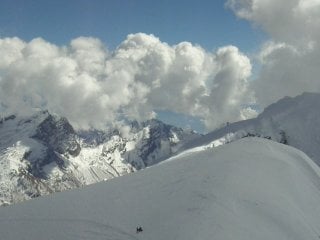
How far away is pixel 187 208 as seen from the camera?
743 inches

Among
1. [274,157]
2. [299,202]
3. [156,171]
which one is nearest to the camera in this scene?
[299,202]

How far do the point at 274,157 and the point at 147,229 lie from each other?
46.6ft

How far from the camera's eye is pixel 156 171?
27203mm

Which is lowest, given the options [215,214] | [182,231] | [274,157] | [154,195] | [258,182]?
[182,231]

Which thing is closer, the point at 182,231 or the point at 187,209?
the point at 182,231

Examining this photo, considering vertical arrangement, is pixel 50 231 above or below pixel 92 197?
below

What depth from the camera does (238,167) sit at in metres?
25.6

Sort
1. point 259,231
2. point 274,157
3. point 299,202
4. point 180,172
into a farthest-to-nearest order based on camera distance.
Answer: point 274,157 → point 180,172 → point 299,202 → point 259,231

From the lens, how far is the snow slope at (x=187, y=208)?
1742cm

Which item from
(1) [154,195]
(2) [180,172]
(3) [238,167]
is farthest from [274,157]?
(1) [154,195]

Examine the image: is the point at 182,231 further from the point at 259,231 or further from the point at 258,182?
the point at 258,182

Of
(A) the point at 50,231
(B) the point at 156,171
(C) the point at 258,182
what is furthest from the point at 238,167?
(A) the point at 50,231

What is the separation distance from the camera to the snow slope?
17422 mm

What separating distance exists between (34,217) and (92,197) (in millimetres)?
3052
